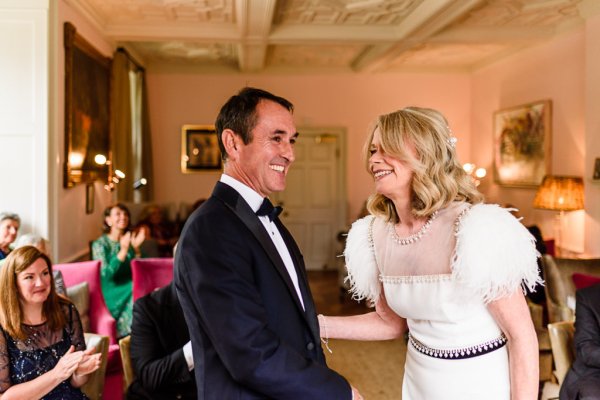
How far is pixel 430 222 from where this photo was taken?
172 cm

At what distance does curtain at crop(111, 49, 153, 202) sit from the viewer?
694 centimetres

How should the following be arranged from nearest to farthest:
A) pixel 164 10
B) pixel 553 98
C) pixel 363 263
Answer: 1. pixel 363 263
2. pixel 164 10
3. pixel 553 98

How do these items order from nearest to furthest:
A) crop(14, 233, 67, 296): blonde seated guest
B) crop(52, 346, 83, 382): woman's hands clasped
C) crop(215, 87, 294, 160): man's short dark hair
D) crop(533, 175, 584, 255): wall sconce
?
crop(215, 87, 294, 160): man's short dark hair
crop(52, 346, 83, 382): woman's hands clasped
crop(14, 233, 67, 296): blonde seated guest
crop(533, 175, 584, 255): wall sconce

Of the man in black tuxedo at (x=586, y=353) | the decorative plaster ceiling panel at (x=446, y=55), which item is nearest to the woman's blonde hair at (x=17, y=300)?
the man in black tuxedo at (x=586, y=353)

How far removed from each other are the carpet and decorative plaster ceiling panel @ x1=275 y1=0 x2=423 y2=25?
343 cm

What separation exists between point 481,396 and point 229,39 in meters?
5.90

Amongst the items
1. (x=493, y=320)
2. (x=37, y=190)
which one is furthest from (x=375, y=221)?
(x=37, y=190)

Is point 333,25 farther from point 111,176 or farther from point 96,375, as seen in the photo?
point 96,375

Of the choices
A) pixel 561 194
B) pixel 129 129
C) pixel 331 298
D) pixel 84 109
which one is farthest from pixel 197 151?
pixel 561 194

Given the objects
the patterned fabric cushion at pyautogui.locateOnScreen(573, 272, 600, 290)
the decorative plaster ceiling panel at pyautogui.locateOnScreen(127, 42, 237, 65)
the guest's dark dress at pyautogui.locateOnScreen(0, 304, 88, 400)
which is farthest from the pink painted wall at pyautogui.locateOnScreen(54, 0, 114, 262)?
the patterned fabric cushion at pyautogui.locateOnScreen(573, 272, 600, 290)

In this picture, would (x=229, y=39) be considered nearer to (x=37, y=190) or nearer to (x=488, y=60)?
(x=37, y=190)

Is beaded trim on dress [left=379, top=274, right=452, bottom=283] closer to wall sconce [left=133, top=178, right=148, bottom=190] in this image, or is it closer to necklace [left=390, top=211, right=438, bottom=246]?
necklace [left=390, top=211, right=438, bottom=246]

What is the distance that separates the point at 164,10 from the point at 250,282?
5.34m

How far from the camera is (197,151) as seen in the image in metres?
9.45
